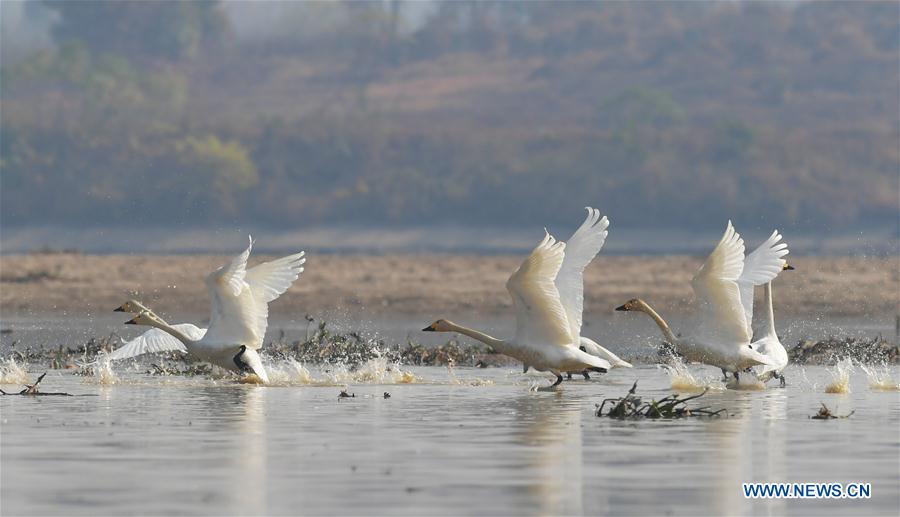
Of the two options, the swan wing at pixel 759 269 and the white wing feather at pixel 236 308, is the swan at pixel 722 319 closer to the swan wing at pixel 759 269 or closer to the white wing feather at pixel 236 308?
the swan wing at pixel 759 269

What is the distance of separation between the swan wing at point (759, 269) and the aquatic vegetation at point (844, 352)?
3715 mm

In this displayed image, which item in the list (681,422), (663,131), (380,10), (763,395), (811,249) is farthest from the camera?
(380,10)

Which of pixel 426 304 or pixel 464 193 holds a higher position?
pixel 464 193

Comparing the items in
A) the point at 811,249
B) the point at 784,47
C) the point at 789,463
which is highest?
the point at 784,47

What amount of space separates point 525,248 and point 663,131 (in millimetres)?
21968

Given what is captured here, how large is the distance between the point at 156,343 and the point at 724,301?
20.4 ft

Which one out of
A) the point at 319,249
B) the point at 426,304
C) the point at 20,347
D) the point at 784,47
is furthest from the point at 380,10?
the point at 20,347

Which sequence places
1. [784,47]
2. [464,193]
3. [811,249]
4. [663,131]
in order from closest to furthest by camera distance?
[811,249], [464,193], [663,131], [784,47]

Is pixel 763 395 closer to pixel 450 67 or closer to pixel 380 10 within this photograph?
pixel 450 67

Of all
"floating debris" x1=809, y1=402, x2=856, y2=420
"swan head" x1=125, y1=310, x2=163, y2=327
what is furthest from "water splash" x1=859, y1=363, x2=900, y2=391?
"swan head" x1=125, y1=310, x2=163, y2=327

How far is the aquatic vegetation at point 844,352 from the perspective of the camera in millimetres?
24608

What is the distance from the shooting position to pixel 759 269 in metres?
20.9

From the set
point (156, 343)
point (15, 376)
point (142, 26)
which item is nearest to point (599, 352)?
point (156, 343)

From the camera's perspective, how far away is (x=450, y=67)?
146750 millimetres
